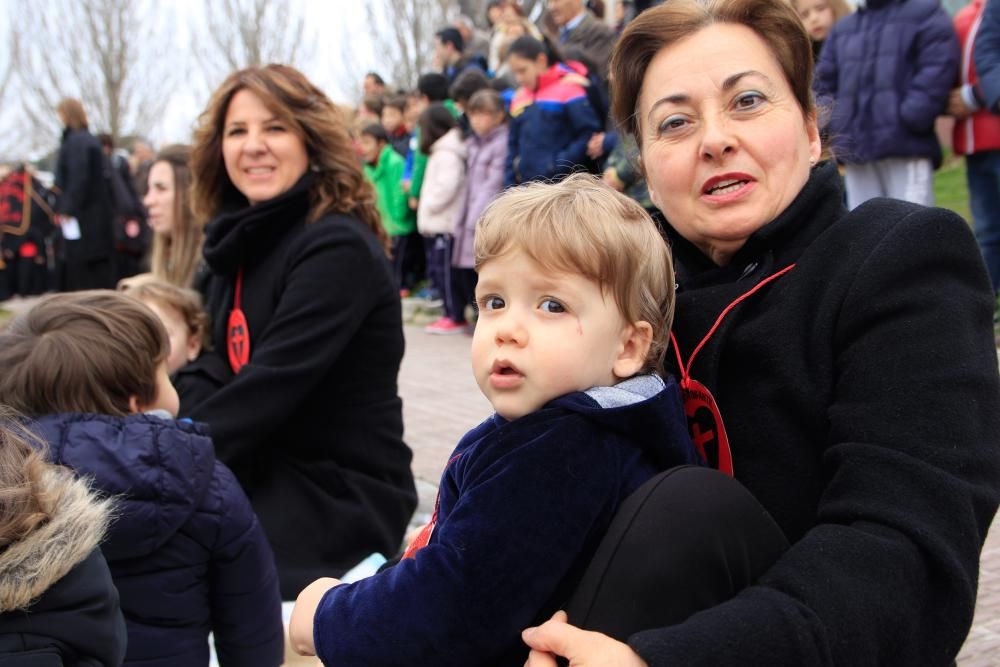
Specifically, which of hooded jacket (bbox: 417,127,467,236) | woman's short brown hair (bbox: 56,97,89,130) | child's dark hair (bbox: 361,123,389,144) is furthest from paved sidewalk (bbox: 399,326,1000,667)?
woman's short brown hair (bbox: 56,97,89,130)

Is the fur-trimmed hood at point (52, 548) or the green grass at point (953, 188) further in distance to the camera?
the green grass at point (953, 188)

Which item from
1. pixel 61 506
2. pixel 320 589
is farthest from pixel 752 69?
pixel 61 506

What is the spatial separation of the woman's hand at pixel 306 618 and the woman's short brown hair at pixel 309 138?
2065 mm

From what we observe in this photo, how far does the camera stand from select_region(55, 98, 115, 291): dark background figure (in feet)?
33.6

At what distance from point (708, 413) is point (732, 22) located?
0.66 m

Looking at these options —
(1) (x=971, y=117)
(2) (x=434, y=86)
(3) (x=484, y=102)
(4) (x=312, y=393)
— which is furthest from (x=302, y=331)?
(2) (x=434, y=86)

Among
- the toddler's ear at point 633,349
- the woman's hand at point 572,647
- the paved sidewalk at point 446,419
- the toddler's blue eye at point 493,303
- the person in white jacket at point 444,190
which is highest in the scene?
the toddler's blue eye at point 493,303

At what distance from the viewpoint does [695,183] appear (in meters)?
1.68

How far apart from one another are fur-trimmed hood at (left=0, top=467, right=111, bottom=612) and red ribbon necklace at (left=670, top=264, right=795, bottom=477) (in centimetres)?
109

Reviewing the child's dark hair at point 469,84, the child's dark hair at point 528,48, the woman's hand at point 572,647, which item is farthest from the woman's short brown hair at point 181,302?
the child's dark hair at point 469,84

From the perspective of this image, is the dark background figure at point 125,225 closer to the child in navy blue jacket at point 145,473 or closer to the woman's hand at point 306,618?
the child in navy blue jacket at point 145,473

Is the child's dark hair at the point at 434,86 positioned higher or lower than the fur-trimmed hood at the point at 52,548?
higher

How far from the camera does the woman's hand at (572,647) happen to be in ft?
3.86

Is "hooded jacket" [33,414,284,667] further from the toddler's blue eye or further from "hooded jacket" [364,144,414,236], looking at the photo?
"hooded jacket" [364,144,414,236]
